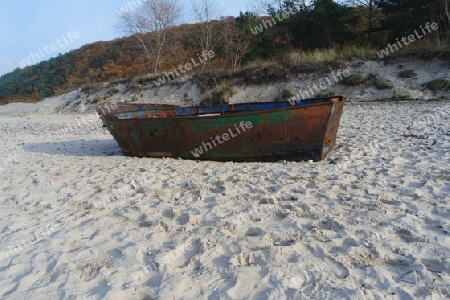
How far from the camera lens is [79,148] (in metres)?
7.77

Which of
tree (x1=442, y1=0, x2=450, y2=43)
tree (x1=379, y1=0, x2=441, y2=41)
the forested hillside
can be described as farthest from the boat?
tree (x1=379, y1=0, x2=441, y2=41)

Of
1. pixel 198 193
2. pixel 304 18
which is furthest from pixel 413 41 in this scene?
pixel 198 193

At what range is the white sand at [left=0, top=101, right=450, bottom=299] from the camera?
7.04 ft

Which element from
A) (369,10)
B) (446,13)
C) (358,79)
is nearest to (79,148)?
(358,79)

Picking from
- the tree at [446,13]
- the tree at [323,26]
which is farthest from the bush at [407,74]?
the tree at [323,26]

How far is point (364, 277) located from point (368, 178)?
2175mm

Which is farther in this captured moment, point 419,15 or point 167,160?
point 419,15

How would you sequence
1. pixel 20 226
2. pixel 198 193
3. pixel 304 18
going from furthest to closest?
pixel 304 18, pixel 198 193, pixel 20 226

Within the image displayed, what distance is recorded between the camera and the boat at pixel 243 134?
4.96 meters

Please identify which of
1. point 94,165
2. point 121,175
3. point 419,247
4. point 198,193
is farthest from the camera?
point 94,165

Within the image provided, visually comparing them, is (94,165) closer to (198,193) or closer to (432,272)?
(198,193)

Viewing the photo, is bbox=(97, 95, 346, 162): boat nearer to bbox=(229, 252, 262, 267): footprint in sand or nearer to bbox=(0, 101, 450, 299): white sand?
bbox=(0, 101, 450, 299): white sand

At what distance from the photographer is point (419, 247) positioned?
2.43 m

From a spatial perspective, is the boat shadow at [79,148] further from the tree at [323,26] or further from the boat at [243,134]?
the tree at [323,26]
